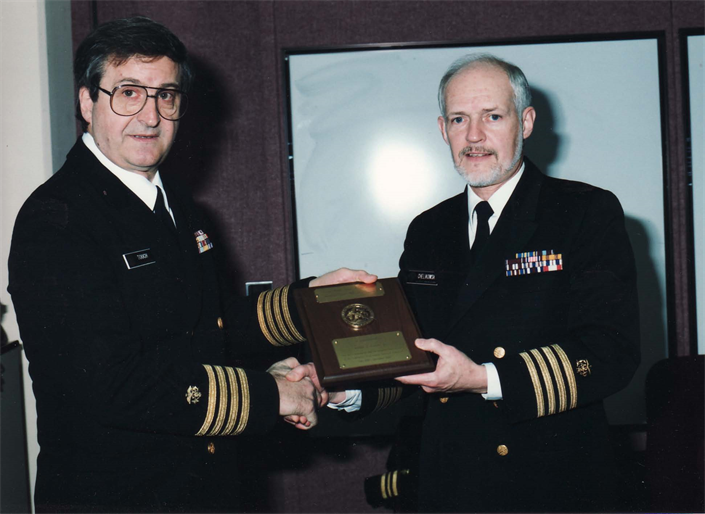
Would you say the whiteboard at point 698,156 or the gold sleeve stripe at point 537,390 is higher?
the whiteboard at point 698,156

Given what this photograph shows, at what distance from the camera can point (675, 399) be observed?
241 cm

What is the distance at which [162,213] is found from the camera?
5.98 feet

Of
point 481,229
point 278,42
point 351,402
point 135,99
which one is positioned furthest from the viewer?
point 278,42

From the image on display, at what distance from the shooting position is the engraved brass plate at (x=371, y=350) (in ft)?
5.21

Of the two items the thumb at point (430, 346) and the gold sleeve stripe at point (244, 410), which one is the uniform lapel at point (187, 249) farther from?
the thumb at point (430, 346)

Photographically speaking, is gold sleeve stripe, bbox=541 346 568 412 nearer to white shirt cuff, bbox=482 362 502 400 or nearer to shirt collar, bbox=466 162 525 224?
white shirt cuff, bbox=482 362 502 400

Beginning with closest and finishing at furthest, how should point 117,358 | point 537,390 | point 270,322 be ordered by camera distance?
point 117,358 → point 537,390 → point 270,322

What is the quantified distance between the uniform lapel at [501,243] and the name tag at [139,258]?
92cm

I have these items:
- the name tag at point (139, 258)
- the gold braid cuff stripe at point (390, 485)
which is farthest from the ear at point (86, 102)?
the gold braid cuff stripe at point (390, 485)

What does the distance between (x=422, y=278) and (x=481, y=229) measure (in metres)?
0.26

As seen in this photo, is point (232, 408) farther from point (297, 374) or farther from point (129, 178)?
point (129, 178)

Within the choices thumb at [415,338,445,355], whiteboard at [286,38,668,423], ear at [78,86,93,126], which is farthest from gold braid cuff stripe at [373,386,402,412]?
ear at [78,86,93,126]

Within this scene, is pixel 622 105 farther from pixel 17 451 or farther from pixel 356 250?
pixel 17 451

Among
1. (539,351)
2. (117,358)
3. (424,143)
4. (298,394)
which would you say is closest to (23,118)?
(117,358)
